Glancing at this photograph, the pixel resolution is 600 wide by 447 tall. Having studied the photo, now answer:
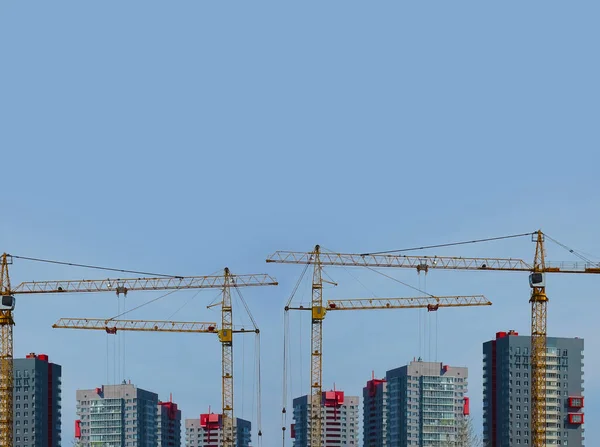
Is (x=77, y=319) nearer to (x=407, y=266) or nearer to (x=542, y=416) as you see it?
(x=407, y=266)

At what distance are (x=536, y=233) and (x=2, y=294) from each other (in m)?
63.3

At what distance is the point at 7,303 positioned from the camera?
14325 cm

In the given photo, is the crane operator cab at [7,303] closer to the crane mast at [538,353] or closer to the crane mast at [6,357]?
the crane mast at [6,357]

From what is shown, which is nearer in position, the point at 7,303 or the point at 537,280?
the point at 537,280

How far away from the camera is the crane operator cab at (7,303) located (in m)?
143

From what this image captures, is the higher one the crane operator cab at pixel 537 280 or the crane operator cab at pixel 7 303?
the crane operator cab at pixel 537 280

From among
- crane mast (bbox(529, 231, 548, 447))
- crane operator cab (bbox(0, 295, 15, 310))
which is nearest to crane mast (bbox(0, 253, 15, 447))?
crane operator cab (bbox(0, 295, 15, 310))

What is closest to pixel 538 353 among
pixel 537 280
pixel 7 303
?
pixel 537 280

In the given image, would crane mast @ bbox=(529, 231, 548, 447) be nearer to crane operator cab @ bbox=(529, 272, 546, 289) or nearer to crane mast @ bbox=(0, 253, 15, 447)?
crane operator cab @ bbox=(529, 272, 546, 289)

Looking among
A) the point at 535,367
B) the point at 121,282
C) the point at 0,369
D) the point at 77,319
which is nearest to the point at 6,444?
the point at 0,369

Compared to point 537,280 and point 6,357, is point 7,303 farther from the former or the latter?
point 537,280

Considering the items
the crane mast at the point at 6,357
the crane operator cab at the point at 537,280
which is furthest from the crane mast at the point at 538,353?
the crane mast at the point at 6,357

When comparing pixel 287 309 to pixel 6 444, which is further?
pixel 287 309

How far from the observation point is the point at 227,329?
17900 centimetres
